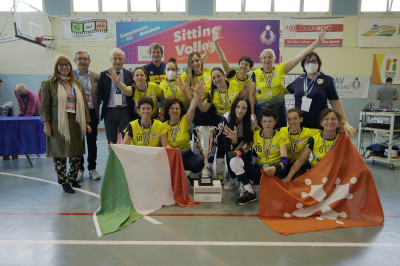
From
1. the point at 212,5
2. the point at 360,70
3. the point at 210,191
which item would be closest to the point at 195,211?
the point at 210,191

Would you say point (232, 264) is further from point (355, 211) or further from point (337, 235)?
point (355, 211)

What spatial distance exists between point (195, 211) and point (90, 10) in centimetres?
957

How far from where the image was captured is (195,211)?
2.73 meters

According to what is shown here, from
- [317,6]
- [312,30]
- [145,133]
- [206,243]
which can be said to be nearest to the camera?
[206,243]

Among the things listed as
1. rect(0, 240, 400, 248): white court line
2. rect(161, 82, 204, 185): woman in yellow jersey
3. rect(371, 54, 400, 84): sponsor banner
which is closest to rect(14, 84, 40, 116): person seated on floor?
rect(161, 82, 204, 185): woman in yellow jersey

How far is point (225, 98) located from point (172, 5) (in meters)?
7.64

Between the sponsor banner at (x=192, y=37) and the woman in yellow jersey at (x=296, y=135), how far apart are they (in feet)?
11.9

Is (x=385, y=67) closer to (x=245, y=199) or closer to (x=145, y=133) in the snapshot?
(x=245, y=199)

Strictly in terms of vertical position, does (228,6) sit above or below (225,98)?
above

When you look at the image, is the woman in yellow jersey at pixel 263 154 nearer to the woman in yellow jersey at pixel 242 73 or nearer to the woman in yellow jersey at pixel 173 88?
the woman in yellow jersey at pixel 242 73

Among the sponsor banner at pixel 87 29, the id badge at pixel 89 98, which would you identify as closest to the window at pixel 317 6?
the sponsor banner at pixel 87 29

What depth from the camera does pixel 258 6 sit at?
953 centimetres

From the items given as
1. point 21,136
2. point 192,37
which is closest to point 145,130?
point 21,136

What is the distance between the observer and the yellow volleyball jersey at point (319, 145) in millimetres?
2725
